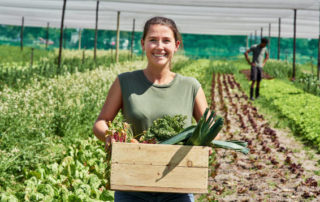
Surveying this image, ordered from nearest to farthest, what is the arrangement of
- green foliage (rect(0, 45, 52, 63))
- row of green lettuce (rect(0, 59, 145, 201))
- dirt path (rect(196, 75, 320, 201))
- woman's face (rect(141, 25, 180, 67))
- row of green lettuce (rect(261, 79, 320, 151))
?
1. woman's face (rect(141, 25, 180, 67))
2. row of green lettuce (rect(0, 59, 145, 201))
3. dirt path (rect(196, 75, 320, 201))
4. row of green lettuce (rect(261, 79, 320, 151))
5. green foliage (rect(0, 45, 52, 63))

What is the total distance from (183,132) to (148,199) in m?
0.34

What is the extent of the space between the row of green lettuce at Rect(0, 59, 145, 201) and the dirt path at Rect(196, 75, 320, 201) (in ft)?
3.81

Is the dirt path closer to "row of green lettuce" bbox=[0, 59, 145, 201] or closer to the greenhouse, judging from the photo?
the greenhouse

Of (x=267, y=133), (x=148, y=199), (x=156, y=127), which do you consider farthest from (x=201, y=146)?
(x=267, y=133)

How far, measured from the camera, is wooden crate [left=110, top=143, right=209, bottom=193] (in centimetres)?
161

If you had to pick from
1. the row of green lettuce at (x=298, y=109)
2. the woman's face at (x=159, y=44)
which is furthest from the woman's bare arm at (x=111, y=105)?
the row of green lettuce at (x=298, y=109)

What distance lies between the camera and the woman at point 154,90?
190cm

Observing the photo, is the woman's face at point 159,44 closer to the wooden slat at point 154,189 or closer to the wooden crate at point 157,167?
the wooden crate at point 157,167

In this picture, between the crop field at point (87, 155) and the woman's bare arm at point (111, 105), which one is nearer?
the woman's bare arm at point (111, 105)

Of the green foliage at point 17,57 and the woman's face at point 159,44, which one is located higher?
the green foliage at point 17,57

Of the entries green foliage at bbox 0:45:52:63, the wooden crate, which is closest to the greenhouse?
the wooden crate

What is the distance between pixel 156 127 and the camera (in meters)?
1.78

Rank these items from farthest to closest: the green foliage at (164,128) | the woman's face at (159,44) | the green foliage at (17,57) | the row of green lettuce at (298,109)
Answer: the green foliage at (17,57) → the row of green lettuce at (298,109) → the woman's face at (159,44) → the green foliage at (164,128)

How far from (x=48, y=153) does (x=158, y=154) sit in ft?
8.96
